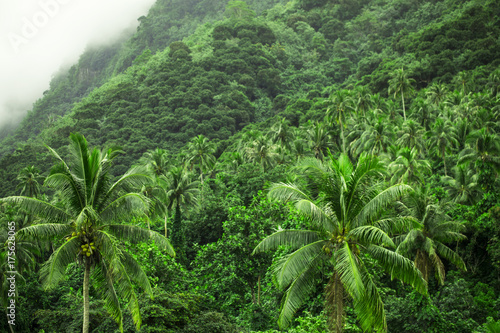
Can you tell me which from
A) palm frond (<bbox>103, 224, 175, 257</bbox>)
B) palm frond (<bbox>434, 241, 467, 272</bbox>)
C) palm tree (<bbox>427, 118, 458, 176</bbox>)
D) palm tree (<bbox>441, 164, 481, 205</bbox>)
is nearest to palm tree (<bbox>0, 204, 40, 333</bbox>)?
palm frond (<bbox>103, 224, 175, 257</bbox>)

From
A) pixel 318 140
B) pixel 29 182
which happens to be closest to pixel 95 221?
pixel 318 140

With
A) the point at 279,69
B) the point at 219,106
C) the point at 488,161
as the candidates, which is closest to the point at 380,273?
the point at 488,161

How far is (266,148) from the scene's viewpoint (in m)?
53.0

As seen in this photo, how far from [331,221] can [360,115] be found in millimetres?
51664

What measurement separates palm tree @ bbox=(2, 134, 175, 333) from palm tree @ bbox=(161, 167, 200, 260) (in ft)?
87.1

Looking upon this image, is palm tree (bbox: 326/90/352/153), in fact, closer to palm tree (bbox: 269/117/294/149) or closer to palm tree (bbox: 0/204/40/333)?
palm tree (bbox: 269/117/294/149)

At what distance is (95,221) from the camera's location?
14.2 m

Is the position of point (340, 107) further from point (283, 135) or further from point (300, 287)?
point (300, 287)

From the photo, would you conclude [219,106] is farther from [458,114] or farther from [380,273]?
[380,273]

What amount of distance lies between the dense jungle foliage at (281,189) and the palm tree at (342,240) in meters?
0.06

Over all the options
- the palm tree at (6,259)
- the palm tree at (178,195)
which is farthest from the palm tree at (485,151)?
the palm tree at (6,259)

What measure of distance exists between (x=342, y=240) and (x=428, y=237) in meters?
15.9

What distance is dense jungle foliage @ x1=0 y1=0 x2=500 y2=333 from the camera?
13.8 m

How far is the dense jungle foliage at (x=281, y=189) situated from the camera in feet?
45.3
